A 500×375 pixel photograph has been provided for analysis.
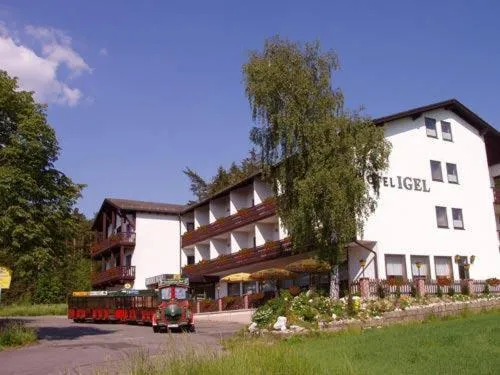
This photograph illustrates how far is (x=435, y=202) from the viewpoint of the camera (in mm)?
35875

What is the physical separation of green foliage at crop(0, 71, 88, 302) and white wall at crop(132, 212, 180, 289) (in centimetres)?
2865

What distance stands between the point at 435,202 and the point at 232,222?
564 inches

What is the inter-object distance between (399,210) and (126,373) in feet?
90.6

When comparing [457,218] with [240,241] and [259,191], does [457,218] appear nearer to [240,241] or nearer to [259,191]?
[259,191]

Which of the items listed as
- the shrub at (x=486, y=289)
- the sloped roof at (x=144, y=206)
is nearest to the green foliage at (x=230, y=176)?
the sloped roof at (x=144, y=206)

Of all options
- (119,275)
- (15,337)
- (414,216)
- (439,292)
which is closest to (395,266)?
(414,216)

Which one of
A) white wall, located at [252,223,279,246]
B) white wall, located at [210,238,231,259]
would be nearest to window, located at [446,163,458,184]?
white wall, located at [252,223,279,246]

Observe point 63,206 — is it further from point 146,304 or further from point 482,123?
point 482,123

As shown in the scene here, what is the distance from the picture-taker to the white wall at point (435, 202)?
3350 cm

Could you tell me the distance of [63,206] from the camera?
84.5 feet

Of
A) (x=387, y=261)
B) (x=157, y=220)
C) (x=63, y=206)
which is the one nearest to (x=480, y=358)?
(x=63, y=206)

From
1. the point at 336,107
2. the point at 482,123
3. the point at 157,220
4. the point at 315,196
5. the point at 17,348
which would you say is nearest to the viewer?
the point at 17,348

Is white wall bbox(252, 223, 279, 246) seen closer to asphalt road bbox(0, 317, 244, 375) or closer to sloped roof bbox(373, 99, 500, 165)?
sloped roof bbox(373, 99, 500, 165)

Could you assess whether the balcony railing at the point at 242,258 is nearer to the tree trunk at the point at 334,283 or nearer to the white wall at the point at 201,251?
the white wall at the point at 201,251
